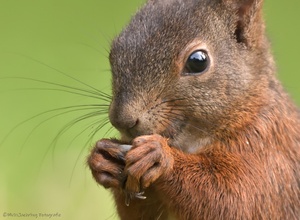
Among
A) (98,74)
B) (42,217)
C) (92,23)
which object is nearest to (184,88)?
(42,217)

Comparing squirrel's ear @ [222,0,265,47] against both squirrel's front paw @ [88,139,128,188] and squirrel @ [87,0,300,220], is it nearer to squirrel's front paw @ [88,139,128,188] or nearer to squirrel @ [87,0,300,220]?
squirrel @ [87,0,300,220]

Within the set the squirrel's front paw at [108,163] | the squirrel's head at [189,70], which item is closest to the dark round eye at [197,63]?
the squirrel's head at [189,70]

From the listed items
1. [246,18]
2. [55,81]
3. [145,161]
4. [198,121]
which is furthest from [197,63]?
[55,81]

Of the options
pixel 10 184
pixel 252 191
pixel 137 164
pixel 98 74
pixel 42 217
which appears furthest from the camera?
pixel 98 74

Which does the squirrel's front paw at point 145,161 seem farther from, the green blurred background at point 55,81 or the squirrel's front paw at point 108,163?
the green blurred background at point 55,81

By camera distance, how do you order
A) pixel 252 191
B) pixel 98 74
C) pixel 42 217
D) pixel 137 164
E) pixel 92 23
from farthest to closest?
pixel 92 23 → pixel 98 74 → pixel 42 217 → pixel 252 191 → pixel 137 164

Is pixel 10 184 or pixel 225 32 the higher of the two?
pixel 225 32

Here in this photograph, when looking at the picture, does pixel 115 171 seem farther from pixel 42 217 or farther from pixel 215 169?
pixel 42 217
